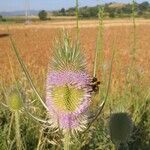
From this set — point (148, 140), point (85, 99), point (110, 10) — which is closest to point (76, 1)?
point (85, 99)

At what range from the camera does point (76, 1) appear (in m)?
2.54

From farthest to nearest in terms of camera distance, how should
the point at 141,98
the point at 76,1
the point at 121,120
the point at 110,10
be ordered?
the point at 141,98, the point at 110,10, the point at 121,120, the point at 76,1

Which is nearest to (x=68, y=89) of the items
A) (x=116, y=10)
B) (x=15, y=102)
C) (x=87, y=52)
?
(x=15, y=102)

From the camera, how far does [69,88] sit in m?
1.91

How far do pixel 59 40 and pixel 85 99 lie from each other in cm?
25

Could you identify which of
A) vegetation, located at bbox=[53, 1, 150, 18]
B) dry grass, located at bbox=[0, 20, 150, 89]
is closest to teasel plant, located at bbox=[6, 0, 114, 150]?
dry grass, located at bbox=[0, 20, 150, 89]

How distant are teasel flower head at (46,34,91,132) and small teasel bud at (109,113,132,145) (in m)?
0.67

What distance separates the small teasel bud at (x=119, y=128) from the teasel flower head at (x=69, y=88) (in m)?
0.67

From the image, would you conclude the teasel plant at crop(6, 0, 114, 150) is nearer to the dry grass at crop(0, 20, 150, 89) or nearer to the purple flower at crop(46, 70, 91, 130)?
the purple flower at crop(46, 70, 91, 130)

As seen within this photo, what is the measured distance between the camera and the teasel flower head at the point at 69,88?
190 centimetres

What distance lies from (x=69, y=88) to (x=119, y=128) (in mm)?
800

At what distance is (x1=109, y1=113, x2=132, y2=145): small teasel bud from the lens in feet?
8.53

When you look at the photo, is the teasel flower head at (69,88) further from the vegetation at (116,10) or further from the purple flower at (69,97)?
the vegetation at (116,10)

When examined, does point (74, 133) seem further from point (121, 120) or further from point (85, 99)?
point (121, 120)
